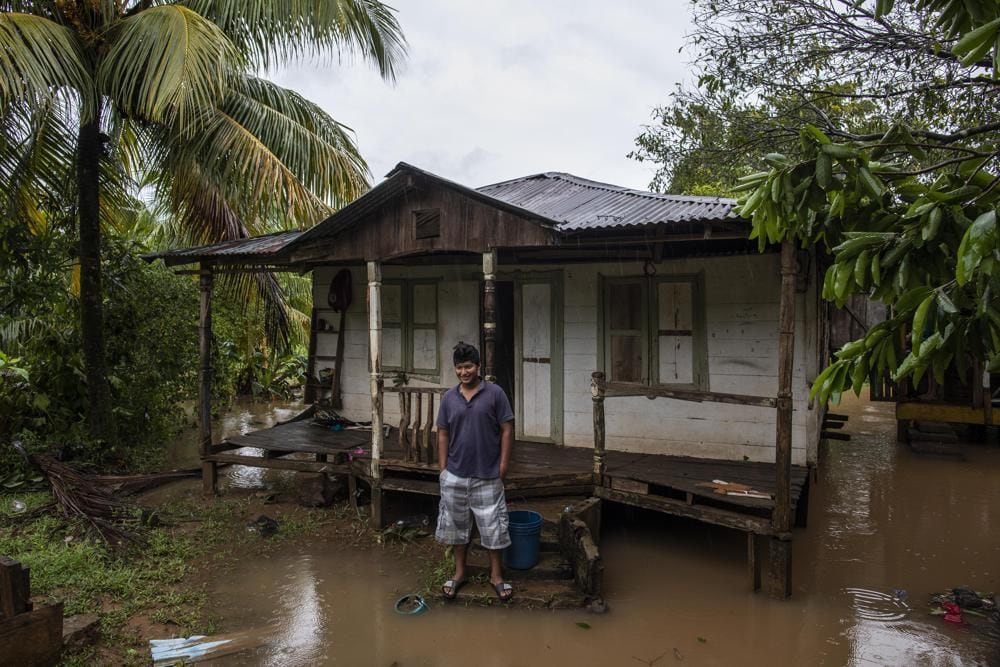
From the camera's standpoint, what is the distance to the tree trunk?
8.14m

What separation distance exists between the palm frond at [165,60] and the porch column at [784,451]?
233 inches

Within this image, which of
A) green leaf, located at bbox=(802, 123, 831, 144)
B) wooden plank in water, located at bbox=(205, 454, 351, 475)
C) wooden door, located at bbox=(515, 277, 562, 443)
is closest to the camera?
green leaf, located at bbox=(802, 123, 831, 144)

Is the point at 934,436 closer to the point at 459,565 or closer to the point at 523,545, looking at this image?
the point at 523,545

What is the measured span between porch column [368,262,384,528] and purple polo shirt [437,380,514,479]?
1970mm

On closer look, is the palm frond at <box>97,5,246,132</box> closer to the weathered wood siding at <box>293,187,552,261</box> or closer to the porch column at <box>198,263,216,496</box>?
the porch column at <box>198,263,216,496</box>

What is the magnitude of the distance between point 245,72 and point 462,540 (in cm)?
728

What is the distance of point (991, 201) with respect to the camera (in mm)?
2412

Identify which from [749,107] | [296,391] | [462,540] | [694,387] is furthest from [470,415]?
[296,391]

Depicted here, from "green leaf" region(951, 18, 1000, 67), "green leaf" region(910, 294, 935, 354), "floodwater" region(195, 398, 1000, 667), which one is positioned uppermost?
"green leaf" region(951, 18, 1000, 67)

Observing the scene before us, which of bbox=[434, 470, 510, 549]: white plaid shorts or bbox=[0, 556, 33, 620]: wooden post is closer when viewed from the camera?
bbox=[0, 556, 33, 620]: wooden post

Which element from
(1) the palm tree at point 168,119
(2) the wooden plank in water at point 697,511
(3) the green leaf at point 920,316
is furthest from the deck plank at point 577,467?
(3) the green leaf at point 920,316

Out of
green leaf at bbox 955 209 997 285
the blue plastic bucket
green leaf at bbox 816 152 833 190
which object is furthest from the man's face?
green leaf at bbox 955 209 997 285

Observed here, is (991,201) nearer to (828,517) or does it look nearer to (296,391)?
(828,517)

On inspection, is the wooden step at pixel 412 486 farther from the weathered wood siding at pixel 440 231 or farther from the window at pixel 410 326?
the weathered wood siding at pixel 440 231
